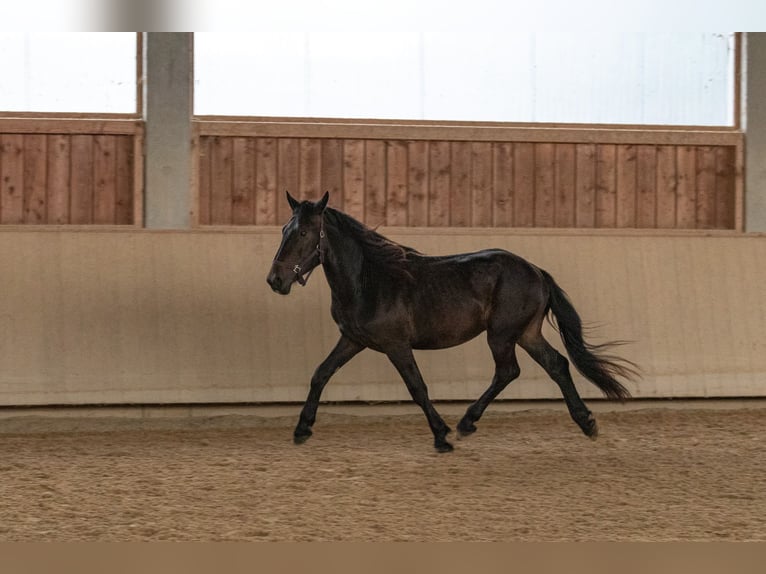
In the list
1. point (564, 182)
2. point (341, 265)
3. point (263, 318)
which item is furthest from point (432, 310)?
point (564, 182)

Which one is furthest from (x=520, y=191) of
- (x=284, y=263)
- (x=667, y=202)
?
(x=284, y=263)

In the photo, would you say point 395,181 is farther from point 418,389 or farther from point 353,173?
point 418,389

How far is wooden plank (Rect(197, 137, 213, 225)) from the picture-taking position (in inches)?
338

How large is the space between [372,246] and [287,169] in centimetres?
243

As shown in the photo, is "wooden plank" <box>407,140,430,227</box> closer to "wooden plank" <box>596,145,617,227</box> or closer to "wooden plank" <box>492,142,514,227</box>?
"wooden plank" <box>492,142,514,227</box>

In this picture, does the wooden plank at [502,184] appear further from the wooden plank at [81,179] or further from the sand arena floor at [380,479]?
the wooden plank at [81,179]

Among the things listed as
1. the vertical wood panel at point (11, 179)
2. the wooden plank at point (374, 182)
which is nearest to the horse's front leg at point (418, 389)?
the wooden plank at point (374, 182)

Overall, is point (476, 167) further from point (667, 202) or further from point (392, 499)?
point (392, 499)

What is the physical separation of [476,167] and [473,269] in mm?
2445

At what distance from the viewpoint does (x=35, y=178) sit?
8359mm

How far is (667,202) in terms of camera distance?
9.28 metres

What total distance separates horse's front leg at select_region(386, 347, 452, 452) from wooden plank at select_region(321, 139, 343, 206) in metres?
2.70

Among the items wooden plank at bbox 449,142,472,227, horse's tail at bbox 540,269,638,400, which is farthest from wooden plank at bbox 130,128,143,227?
horse's tail at bbox 540,269,638,400

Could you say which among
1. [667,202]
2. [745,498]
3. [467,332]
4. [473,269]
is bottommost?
[745,498]
